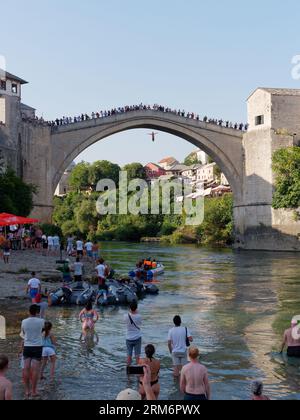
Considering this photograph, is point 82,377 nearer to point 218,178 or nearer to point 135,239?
point 135,239

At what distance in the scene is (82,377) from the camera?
1072 cm

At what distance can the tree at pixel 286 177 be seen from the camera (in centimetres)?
4644

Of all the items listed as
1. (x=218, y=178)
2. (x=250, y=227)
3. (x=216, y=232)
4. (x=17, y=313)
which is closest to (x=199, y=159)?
(x=218, y=178)

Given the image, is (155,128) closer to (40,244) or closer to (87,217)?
(40,244)

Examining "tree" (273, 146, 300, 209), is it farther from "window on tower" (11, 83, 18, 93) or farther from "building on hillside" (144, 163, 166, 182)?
"building on hillside" (144, 163, 166, 182)

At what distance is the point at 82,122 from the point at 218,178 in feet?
201

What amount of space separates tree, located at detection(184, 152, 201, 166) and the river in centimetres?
12781

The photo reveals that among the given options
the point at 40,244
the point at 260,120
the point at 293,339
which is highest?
the point at 260,120

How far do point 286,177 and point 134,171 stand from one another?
185ft

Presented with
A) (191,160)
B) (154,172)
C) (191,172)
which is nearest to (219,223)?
(154,172)

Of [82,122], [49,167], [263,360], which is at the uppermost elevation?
[82,122]

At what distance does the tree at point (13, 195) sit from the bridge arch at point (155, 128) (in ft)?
34.7

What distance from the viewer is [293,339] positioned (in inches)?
472

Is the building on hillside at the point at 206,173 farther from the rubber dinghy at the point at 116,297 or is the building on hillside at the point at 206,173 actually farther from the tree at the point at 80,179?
the rubber dinghy at the point at 116,297
